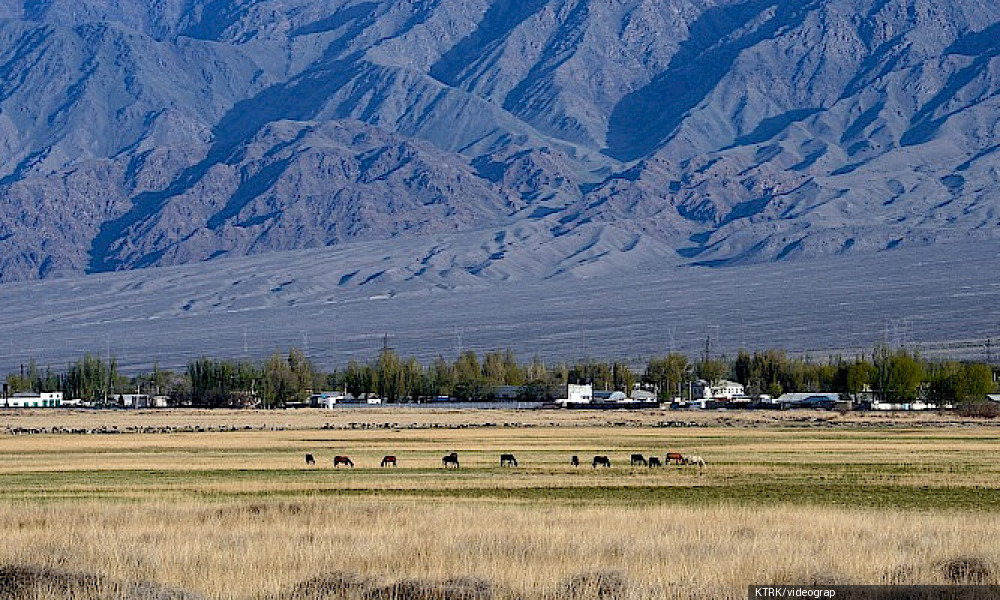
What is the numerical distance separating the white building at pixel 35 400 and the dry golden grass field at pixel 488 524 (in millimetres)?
123091

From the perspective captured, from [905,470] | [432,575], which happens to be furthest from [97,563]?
[905,470]

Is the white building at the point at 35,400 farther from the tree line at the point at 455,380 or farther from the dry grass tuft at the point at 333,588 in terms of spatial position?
the dry grass tuft at the point at 333,588

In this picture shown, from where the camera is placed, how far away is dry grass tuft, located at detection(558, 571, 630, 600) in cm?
1856

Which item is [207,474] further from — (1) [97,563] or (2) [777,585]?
(2) [777,585]

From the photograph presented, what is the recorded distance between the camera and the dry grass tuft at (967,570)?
1971cm

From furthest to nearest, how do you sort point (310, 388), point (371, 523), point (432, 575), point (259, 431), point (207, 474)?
1. point (310, 388)
2. point (259, 431)
3. point (207, 474)
4. point (371, 523)
5. point (432, 575)

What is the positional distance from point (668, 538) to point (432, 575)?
17.4 ft

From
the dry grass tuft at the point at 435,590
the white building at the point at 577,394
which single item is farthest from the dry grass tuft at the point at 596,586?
the white building at the point at 577,394

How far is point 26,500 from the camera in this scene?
3522cm

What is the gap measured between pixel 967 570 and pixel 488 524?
9137 mm

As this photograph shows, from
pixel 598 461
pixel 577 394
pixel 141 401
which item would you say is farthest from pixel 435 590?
pixel 141 401

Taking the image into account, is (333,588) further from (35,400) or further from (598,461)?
(35,400)

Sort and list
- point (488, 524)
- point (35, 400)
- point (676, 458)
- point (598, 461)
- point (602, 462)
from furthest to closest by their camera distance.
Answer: point (35, 400), point (676, 458), point (602, 462), point (598, 461), point (488, 524)

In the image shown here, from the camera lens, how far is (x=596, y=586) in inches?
744
